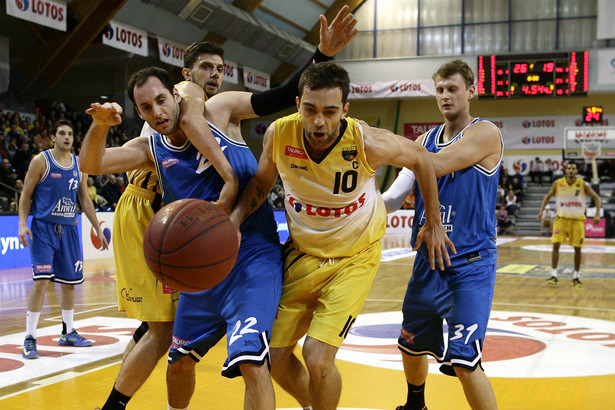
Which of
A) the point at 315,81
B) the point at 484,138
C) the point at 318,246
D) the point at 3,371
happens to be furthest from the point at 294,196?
the point at 3,371

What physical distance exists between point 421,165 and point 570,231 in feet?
26.7

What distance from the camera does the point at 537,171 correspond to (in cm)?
2550

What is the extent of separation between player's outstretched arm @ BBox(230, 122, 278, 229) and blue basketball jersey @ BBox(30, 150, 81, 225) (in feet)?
11.5

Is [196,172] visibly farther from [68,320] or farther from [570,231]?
[570,231]

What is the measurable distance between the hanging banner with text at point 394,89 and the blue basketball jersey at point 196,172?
22576 millimetres

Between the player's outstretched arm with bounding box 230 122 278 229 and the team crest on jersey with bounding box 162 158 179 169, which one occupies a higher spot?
the team crest on jersey with bounding box 162 158 179 169

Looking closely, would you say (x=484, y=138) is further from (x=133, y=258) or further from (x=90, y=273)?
(x=90, y=273)

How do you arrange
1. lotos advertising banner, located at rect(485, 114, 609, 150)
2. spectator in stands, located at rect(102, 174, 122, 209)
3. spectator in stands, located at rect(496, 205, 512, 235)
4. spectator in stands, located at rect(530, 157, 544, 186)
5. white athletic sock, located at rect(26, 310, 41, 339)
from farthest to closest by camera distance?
1. lotos advertising banner, located at rect(485, 114, 609, 150)
2. spectator in stands, located at rect(530, 157, 544, 186)
3. spectator in stands, located at rect(496, 205, 512, 235)
4. spectator in stands, located at rect(102, 174, 122, 209)
5. white athletic sock, located at rect(26, 310, 41, 339)

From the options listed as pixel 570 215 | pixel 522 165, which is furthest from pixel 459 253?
pixel 522 165

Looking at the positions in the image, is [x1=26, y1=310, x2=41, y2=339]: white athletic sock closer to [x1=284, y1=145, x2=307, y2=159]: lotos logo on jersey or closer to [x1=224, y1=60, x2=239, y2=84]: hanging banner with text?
[x1=284, y1=145, x2=307, y2=159]: lotos logo on jersey

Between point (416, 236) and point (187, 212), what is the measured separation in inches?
53.4

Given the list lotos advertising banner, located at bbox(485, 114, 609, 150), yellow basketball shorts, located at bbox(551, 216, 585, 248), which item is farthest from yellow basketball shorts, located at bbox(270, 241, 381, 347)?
lotos advertising banner, located at bbox(485, 114, 609, 150)

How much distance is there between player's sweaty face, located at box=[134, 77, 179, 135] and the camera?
3211 millimetres

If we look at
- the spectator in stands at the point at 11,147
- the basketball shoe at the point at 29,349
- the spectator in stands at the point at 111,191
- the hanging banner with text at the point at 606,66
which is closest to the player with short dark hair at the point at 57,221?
the basketball shoe at the point at 29,349
